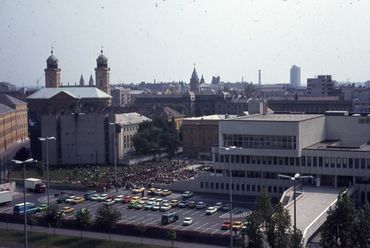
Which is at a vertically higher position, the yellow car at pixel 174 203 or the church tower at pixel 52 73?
the church tower at pixel 52 73

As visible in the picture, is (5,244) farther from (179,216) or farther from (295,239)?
(295,239)

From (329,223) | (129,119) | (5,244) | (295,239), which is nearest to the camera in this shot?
(295,239)

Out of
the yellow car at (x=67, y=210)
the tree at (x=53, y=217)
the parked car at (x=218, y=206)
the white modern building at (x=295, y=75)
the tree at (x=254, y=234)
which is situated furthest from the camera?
the white modern building at (x=295, y=75)

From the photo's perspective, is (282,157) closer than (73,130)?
Yes

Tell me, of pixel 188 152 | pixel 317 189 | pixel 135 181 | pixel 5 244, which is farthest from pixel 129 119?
pixel 5 244

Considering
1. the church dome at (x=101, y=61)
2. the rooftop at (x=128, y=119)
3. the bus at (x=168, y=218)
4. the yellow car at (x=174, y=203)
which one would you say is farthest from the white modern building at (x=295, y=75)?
the bus at (x=168, y=218)

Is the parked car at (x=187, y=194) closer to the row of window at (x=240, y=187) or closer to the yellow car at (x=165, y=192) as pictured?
the row of window at (x=240, y=187)

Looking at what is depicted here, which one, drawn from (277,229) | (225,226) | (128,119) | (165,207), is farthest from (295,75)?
(277,229)

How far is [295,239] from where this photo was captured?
1484cm

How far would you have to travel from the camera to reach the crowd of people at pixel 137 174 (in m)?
31.9

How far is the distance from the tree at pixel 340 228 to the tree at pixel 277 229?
1053 millimetres

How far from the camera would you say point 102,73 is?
60531mm

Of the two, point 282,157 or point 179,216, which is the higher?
point 282,157

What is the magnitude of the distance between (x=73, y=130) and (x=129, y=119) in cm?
525
